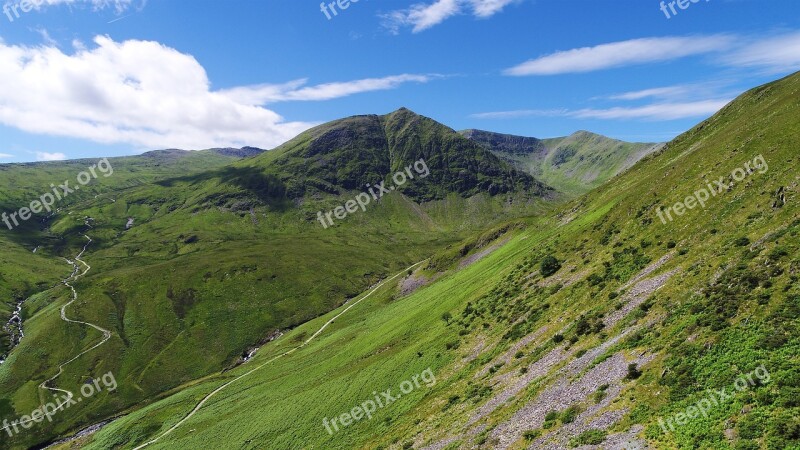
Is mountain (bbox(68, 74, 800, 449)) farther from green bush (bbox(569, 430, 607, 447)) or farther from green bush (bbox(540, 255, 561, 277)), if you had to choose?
green bush (bbox(540, 255, 561, 277))

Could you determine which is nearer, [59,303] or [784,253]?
[784,253]

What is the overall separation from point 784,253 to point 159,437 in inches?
4446

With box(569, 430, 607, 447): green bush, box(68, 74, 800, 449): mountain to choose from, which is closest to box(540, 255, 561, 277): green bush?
box(68, 74, 800, 449): mountain

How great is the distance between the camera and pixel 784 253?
32281 millimetres

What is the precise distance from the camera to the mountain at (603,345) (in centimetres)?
2570

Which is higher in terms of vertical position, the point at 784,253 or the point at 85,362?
the point at 85,362

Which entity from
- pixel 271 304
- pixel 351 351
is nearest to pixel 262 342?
pixel 271 304

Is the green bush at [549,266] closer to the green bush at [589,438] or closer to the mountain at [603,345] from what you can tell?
the mountain at [603,345]

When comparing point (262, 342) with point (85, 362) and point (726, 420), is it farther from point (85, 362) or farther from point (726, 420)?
point (726, 420)

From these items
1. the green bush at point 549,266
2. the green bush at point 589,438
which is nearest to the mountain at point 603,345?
the green bush at point 589,438

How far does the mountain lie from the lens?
84.3 ft

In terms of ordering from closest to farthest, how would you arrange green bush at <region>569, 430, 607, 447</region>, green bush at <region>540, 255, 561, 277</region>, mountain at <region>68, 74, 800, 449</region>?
mountain at <region>68, 74, 800, 449</region> → green bush at <region>569, 430, 607, 447</region> → green bush at <region>540, 255, 561, 277</region>

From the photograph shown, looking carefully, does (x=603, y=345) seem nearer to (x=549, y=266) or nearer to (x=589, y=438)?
(x=589, y=438)

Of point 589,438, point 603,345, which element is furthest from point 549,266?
point 589,438
